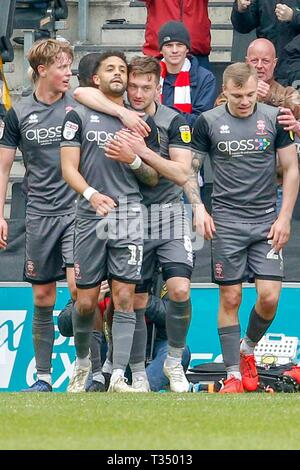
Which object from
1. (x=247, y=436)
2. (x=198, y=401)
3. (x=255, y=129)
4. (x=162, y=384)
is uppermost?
(x=255, y=129)

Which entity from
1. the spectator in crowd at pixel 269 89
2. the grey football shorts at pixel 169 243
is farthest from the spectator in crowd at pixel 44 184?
the spectator in crowd at pixel 269 89

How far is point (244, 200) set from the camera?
10.9 m

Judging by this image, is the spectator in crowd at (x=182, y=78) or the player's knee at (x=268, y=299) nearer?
the player's knee at (x=268, y=299)

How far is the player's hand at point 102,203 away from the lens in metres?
10.2

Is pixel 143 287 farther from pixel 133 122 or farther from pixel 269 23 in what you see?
pixel 269 23

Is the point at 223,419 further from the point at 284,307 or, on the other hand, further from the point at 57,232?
the point at 284,307

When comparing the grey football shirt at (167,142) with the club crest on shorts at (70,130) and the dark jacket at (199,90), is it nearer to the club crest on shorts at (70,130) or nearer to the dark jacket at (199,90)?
the club crest on shorts at (70,130)

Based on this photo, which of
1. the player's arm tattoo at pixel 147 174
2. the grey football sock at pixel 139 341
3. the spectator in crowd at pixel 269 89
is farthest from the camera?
the spectator in crowd at pixel 269 89

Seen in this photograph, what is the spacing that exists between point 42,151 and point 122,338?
182 centimetres

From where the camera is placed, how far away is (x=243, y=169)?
1091 centimetres

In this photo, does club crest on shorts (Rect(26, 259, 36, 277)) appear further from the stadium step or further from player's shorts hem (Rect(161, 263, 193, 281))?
the stadium step

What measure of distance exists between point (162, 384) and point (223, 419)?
3.48 m

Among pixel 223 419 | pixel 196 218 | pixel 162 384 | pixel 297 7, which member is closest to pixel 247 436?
pixel 223 419

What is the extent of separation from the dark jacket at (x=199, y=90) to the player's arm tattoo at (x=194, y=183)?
7.63ft
